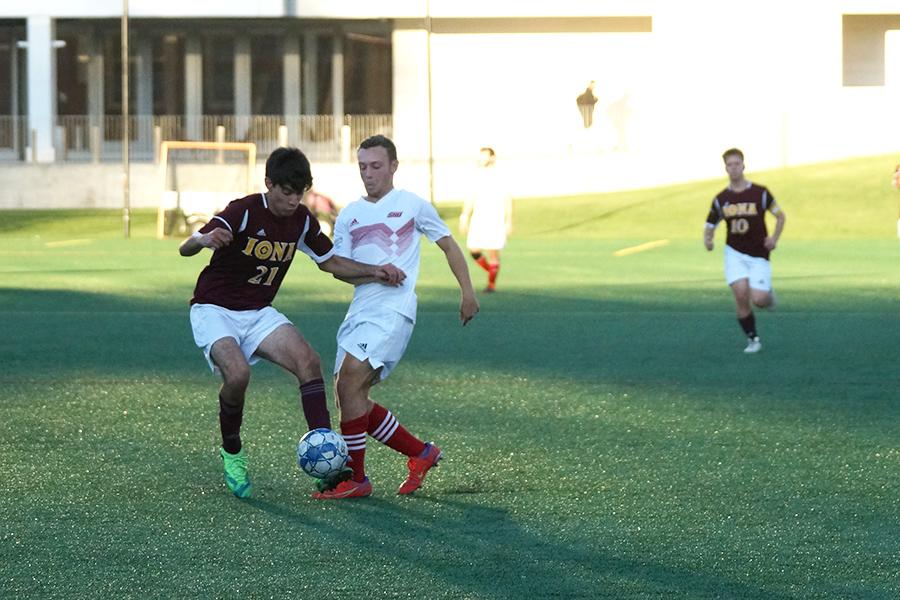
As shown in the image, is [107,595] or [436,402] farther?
[436,402]

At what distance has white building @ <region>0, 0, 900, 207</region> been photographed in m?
43.2

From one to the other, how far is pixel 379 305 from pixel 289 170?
0.82m

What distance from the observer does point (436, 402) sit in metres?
10.2

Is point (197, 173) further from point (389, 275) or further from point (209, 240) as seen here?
point (209, 240)

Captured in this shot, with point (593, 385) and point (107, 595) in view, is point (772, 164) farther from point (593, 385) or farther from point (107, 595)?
point (107, 595)

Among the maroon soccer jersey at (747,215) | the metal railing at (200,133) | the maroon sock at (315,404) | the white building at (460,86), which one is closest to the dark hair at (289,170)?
the maroon sock at (315,404)

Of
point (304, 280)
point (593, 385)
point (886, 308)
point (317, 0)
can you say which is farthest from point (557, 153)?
point (593, 385)

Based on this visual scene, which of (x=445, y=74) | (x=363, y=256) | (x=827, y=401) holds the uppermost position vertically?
(x=445, y=74)

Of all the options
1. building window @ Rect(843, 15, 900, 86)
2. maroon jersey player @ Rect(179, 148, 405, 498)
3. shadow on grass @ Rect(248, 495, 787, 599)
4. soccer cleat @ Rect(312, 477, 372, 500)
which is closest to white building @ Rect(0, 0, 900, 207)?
building window @ Rect(843, 15, 900, 86)

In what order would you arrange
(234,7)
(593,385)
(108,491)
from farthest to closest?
(234,7) < (593,385) < (108,491)

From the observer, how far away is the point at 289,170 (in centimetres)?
684

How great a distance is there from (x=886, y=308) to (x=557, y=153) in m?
29.0

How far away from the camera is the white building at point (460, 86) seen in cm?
4316

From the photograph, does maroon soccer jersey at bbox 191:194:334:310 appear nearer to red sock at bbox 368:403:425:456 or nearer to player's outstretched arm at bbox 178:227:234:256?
player's outstretched arm at bbox 178:227:234:256
